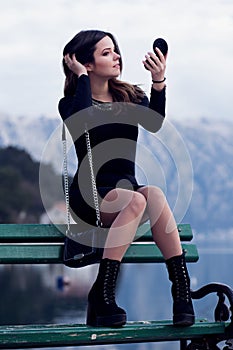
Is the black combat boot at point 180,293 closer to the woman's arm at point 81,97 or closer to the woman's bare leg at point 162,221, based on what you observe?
the woman's bare leg at point 162,221

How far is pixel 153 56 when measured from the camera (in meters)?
5.84

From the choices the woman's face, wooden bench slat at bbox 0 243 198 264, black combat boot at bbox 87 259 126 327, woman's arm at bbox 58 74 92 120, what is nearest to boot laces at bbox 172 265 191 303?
black combat boot at bbox 87 259 126 327

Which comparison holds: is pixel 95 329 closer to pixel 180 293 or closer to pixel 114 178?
pixel 180 293

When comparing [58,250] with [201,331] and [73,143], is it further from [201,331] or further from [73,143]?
[201,331]

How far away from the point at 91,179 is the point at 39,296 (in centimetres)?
7601

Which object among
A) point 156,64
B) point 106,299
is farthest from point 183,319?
point 156,64

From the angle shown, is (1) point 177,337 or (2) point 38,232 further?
(2) point 38,232

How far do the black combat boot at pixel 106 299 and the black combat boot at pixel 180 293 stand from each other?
0.30 meters

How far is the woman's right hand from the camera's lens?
5828mm

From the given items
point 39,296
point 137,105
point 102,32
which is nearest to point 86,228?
point 137,105

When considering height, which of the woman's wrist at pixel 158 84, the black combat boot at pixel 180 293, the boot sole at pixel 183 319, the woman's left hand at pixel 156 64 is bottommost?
the boot sole at pixel 183 319

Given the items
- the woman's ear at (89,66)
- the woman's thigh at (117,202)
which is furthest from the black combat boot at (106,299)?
the woman's ear at (89,66)

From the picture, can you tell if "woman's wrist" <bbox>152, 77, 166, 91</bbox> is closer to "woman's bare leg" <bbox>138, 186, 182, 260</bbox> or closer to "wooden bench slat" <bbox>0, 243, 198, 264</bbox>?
"woman's bare leg" <bbox>138, 186, 182, 260</bbox>

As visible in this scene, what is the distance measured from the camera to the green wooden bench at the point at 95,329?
5.21m
